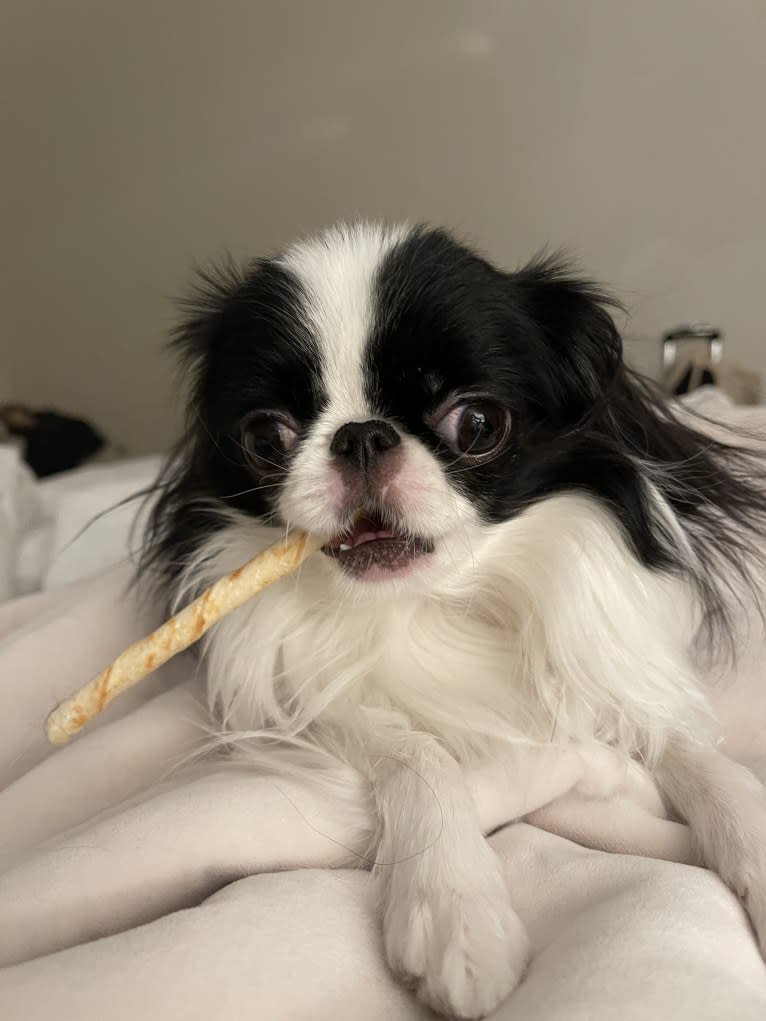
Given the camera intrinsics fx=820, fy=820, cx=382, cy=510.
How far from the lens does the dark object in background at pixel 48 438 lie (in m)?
3.36

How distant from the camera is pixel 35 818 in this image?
1071 mm

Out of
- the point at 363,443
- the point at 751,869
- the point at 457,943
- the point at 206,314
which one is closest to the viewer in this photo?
the point at 457,943

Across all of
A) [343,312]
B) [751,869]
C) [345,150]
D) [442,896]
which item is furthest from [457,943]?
[345,150]

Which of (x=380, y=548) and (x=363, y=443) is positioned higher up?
(x=363, y=443)

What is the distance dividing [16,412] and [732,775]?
3308 millimetres

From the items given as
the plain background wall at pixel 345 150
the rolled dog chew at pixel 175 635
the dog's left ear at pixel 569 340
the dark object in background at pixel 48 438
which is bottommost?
the dark object in background at pixel 48 438

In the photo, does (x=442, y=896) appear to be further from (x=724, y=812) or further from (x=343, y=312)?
(x=343, y=312)

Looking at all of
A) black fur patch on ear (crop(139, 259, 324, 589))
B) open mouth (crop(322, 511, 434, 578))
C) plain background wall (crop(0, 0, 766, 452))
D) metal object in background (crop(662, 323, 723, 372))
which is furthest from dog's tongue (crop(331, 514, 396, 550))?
metal object in background (crop(662, 323, 723, 372))

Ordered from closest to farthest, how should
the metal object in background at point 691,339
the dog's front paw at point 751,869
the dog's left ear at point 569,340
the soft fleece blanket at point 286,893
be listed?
1. the soft fleece blanket at point 286,893
2. the dog's front paw at point 751,869
3. the dog's left ear at point 569,340
4. the metal object in background at point 691,339

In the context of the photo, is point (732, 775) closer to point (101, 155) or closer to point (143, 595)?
point (143, 595)

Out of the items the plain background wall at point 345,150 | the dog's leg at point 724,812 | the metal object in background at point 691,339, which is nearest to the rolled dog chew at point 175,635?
the dog's leg at point 724,812

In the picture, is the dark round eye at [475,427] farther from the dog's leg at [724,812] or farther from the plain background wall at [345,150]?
the plain background wall at [345,150]

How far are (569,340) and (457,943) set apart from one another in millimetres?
806

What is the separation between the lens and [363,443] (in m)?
0.99
